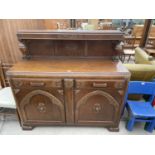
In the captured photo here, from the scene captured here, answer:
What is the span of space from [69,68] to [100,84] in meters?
0.37

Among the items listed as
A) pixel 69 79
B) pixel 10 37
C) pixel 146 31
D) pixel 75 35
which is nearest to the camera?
pixel 69 79

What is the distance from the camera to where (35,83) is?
125 cm

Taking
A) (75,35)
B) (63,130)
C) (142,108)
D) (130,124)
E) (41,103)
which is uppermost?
(75,35)

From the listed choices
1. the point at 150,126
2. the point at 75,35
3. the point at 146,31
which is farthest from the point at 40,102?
the point at 146,31

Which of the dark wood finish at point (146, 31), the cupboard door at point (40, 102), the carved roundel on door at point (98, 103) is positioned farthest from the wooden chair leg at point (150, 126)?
the dark wood finish at point (146, 31)

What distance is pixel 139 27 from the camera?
13.4 feet

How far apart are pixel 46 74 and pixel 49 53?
0.42 m

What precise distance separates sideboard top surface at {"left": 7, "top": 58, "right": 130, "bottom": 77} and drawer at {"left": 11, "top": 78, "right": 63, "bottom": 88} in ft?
0.20

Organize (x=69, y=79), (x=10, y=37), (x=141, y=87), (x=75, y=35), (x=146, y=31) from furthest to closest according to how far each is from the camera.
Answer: (x=146, y=31) < (x=10, y=37) < (x=141, y=87) < (x=75, y=35) < (x=69, y=79)

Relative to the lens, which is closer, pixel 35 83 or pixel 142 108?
pixel 35 83

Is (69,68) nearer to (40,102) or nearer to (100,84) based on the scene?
(100,84)

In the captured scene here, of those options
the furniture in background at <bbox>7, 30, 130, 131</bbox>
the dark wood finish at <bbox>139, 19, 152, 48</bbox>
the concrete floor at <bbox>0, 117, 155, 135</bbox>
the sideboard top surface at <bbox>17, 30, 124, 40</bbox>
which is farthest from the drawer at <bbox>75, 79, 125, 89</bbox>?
the dark wood finish at <bbox>139, 19, 152, 48</bbox>
